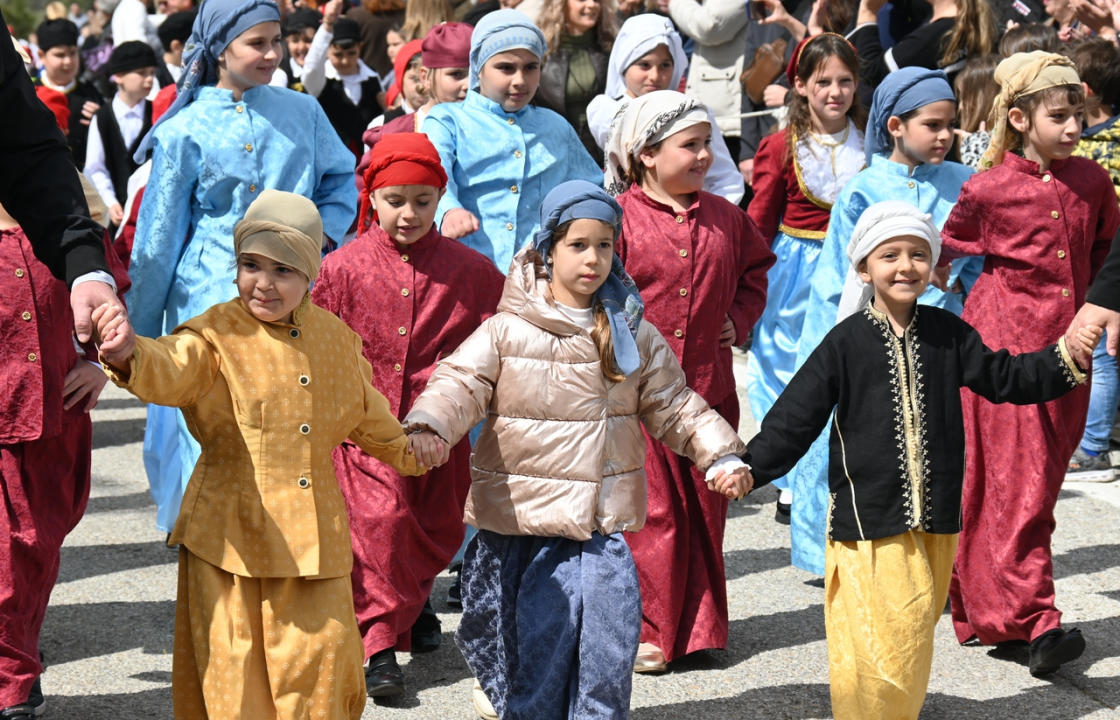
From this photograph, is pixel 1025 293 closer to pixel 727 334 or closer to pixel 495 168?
pixel 727 334

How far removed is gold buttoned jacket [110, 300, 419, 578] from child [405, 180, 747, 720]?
325 millimetres

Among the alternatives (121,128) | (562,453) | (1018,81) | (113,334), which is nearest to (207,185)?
(562,453)

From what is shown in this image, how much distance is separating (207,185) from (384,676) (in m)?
2.03

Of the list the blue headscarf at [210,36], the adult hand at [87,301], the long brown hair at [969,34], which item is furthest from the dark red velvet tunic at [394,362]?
the long brown hair at [969,34]

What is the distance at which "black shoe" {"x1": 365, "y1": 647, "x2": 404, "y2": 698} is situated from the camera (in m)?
5.37

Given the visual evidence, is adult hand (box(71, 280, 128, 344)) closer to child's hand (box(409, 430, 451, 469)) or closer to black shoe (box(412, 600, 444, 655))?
child's hand (box(409, 430, 451, 469))

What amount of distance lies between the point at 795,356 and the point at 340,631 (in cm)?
386

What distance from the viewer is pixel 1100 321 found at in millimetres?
5180

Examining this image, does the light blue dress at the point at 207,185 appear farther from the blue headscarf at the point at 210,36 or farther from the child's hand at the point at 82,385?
the child's hand at the point at 82,385

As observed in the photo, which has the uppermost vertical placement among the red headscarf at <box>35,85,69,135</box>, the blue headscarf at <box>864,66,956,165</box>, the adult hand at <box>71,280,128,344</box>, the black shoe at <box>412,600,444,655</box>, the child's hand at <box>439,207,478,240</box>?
the blue headscarf at <box>864,66,956,165</box>

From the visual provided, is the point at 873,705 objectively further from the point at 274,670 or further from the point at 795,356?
the point at 795,356

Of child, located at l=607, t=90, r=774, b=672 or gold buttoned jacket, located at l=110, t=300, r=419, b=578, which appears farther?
child, located at l=607, t=90, r=774, b=672

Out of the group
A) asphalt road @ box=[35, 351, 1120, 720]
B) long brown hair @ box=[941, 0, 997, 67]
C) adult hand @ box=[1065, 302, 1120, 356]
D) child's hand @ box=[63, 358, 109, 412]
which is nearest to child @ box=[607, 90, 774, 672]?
asphalt road @ box=[35, 351, 1120, 720]

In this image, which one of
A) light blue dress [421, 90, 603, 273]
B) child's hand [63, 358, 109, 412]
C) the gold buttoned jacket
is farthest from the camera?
light blue dress [421, 90, 603, 273]
